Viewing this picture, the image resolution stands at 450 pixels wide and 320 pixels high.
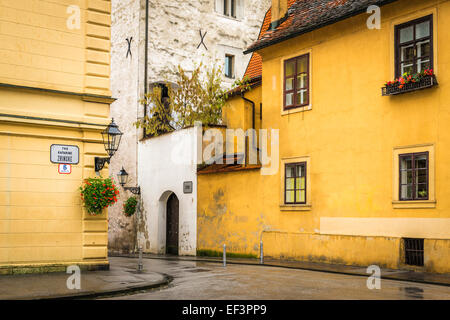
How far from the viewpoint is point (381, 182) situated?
1689cm

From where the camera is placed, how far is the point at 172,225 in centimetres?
2620

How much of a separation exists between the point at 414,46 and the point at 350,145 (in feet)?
11.5

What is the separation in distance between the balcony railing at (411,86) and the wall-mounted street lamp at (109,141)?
7.61m

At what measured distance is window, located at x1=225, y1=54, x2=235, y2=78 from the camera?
31.2m

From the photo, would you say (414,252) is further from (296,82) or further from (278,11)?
(278,11)

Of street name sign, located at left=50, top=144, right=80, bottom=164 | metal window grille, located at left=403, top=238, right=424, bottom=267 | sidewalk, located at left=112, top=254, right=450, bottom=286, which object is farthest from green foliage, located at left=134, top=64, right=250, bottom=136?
metal window grille, located at left=403, top=238, right=424, bottom=267

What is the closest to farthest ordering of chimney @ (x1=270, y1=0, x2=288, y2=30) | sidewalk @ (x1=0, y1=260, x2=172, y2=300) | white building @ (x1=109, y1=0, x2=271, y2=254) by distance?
sidewalk @ (x1=0, y1=260, x2=172, y2=300) < chimney @ (x1=270, y1=0, x2=288, y2=30) < white building @ (x1=109, y1=0, x2=271, y2=254)

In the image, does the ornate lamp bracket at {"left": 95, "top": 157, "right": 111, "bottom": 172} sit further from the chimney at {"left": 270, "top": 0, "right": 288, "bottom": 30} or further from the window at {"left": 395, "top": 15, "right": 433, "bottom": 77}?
the chimney at {"left": 270, "top": 0, "right": 288, "bottom": 30}

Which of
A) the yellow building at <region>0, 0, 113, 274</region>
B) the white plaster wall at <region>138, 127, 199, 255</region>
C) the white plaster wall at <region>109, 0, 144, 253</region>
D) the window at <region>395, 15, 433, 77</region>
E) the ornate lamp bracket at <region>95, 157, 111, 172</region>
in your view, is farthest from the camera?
the white plaster wall at <region>109, 0, 144, 253</region>

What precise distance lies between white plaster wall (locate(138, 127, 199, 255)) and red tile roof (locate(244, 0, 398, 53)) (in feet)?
18.1

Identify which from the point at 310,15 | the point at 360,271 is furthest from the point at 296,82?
the point at 360,271
